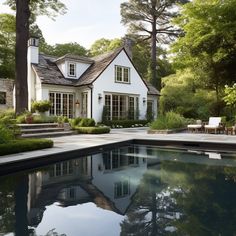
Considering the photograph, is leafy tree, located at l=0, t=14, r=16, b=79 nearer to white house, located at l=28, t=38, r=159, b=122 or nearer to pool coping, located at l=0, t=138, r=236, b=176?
white house, located at l=28, t=38, r=159, b=122

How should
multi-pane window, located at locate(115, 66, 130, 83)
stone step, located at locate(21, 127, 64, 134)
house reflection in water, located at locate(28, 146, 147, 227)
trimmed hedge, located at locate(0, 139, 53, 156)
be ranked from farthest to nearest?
multi-pane window, located at locate(115, 66, 130, 83) < stone step, located at locate(21, 127, 64, 134) < trimmed hedge, located at locate(0, 139, 53, 156) < house reflection in water, located at locate(28, 146, 147, 227)

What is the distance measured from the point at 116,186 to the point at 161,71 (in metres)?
36.8

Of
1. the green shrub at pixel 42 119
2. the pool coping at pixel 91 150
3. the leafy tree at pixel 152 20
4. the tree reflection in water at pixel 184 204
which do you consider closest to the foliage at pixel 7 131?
the pool coping at pixel 91 150

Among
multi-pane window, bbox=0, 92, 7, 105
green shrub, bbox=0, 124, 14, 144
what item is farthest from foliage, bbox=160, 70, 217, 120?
green shrub, bbox=0, 124, 14, 144

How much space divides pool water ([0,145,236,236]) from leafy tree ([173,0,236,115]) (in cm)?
1219

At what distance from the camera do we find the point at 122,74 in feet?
81.4

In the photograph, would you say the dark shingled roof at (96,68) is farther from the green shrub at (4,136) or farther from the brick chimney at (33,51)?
the green shrub at (4,136)

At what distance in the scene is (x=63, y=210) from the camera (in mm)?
5457

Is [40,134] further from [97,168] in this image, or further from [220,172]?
[220,172]

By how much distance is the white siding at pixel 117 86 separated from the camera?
22536 millimetres

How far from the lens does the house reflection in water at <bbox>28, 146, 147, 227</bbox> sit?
19.2 feet

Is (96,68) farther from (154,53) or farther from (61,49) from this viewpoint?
(61,49)

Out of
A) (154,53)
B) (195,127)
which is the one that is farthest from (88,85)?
(154,53)

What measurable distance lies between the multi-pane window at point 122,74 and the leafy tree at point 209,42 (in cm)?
439
